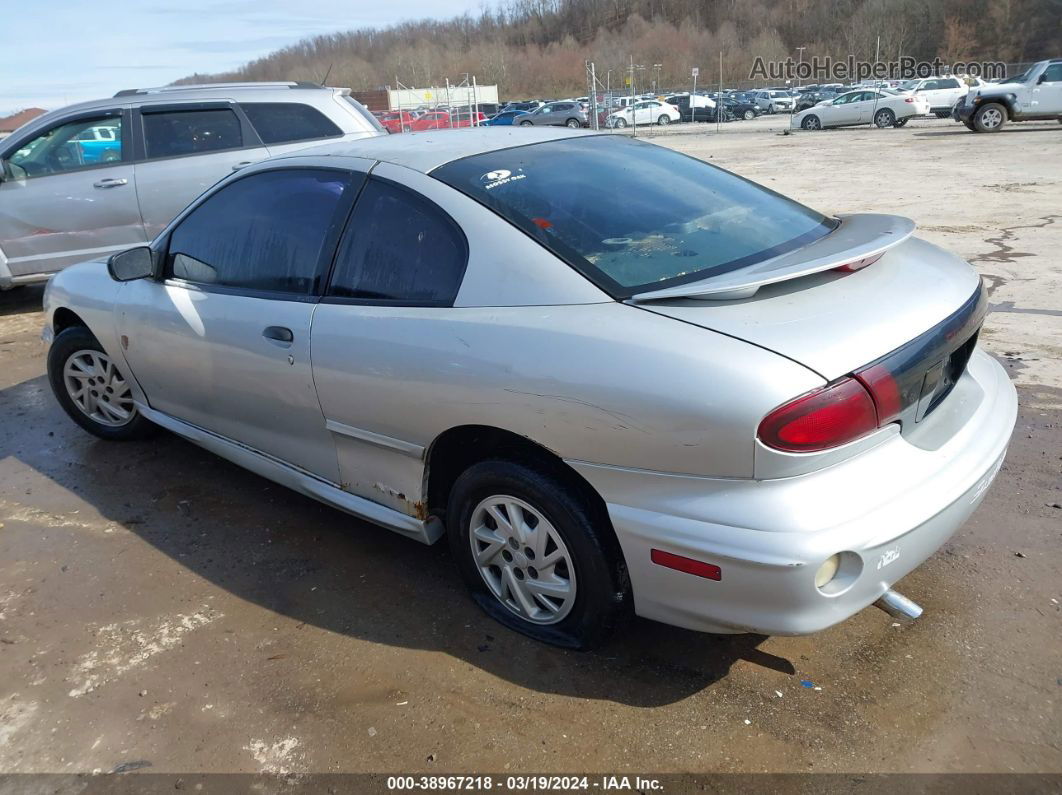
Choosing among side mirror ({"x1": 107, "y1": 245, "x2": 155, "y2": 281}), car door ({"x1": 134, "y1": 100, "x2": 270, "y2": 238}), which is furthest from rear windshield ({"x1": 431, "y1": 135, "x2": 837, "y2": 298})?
car door ({"x1": 134, "y1": 100, "x2": 270, "y2": 238})

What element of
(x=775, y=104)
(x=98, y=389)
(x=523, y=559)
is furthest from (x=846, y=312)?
(x=775, y=104)

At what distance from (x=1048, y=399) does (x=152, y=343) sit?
4.61m

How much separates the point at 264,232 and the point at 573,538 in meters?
1.89

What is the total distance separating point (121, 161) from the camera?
24.9 ft

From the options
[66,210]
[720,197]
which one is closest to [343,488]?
[720,197]

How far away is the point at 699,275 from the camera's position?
2.53m

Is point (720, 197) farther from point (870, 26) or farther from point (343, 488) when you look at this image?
point (870, 26)

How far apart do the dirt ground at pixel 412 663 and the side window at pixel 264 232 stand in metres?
1.12

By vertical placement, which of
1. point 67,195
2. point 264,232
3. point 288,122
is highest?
point 288,122

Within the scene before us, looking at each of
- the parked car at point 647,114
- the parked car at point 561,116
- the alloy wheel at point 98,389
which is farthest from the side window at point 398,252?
the parked car at point 647,114

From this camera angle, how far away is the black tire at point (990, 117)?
2241 centimetres

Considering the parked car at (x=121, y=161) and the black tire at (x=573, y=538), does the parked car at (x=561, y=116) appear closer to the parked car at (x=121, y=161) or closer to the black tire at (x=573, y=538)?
the parked car at (x=121, y=161)

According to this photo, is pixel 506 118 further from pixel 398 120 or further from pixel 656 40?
pixel 656 40

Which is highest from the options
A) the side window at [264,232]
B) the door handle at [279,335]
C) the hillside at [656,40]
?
the hillside at [656,40]
